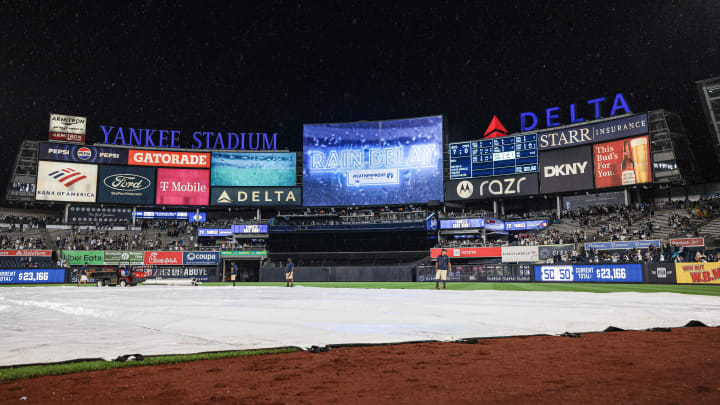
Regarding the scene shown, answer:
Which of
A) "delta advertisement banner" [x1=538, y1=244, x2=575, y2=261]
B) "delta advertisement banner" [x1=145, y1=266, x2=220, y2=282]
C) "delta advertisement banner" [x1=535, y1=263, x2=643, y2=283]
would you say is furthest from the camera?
"delta advertisement banner" [x1=145, y1=266, x2=220, y2=282]

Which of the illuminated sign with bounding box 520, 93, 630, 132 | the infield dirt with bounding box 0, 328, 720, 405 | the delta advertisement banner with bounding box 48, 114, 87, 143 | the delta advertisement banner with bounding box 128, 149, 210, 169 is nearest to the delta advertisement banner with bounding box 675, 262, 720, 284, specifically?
the infield dirt with bounding box 0, 328, 720, 405

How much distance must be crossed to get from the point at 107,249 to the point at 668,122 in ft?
211

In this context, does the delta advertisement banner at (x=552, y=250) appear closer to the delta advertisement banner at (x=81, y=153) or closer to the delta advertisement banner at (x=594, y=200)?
the delta advertisement banner at (x=594, y=200)

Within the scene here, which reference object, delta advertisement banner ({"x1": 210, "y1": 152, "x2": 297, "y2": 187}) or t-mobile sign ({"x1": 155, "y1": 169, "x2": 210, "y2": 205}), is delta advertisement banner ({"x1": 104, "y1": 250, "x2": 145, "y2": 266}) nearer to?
t-mobile sign ({"x1": 155, "y1": 169, "x2": 210, "y2": 205})

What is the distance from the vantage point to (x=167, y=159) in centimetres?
6769

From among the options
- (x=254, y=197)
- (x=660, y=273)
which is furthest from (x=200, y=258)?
(x=660, y=273)

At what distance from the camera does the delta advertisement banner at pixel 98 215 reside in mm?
65688

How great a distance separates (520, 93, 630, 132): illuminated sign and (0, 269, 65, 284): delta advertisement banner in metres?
54.1

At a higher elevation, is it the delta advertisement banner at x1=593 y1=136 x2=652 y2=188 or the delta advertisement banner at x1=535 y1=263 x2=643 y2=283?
the delta advertisement banner at x1=593 y1=136 x2=652 y2=188

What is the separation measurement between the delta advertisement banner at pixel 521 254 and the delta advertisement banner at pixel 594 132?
2271 centimetres

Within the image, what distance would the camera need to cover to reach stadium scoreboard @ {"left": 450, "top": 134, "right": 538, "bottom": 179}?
5903 cm

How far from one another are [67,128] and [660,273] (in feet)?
225

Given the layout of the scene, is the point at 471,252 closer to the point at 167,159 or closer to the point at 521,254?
the point at 521,254

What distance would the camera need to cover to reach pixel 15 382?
14.1 ft
